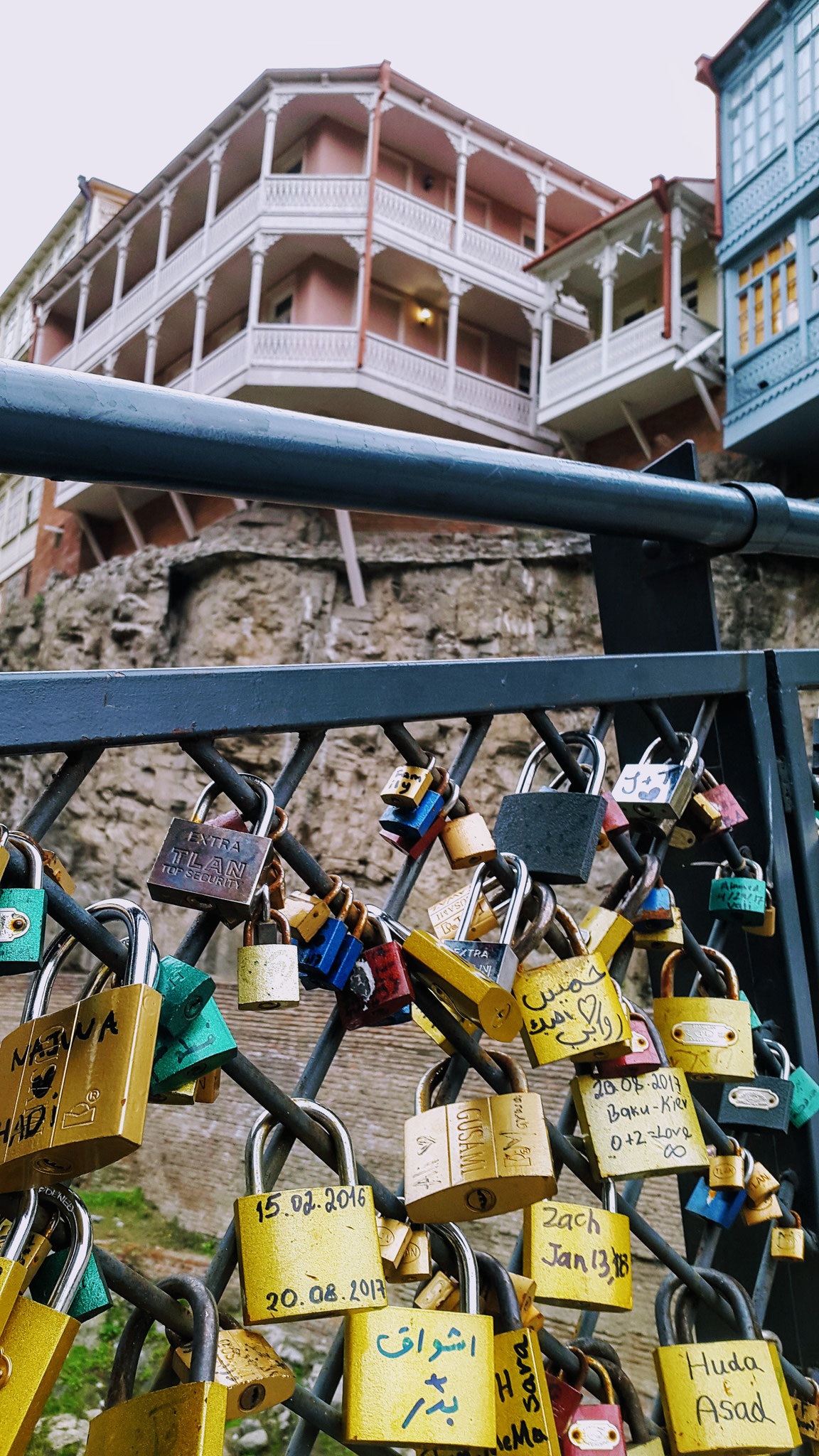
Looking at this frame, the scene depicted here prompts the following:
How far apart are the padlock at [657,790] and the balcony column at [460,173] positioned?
14.5 metres

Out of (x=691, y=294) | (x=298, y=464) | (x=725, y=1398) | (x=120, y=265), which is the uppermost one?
(x=120, y=265)

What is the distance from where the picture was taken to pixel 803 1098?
1.12 m

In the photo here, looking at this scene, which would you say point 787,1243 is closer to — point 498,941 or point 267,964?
point 498,941

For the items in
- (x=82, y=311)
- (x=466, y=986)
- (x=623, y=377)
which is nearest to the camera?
(x=466, y=986)

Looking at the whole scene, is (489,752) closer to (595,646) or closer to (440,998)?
(595,646)

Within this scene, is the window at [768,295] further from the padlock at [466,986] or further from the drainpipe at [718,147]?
the padlock at [466,986]

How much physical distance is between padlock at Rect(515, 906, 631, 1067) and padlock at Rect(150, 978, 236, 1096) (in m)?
0.28

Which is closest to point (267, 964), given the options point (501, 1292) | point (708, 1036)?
point (501, 1292)

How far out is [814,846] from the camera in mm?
1296

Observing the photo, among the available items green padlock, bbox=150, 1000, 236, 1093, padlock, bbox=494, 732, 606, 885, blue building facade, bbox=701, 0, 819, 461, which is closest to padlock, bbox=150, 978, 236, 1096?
green padlock, bbox=150, 1000, 236, 1093

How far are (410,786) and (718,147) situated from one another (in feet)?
50.1

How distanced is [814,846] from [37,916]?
1071 mm

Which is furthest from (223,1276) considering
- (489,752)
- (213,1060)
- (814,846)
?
(489,752)

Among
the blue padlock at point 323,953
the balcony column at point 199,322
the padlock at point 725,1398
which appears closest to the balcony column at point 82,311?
the balcony column at point 199,322
